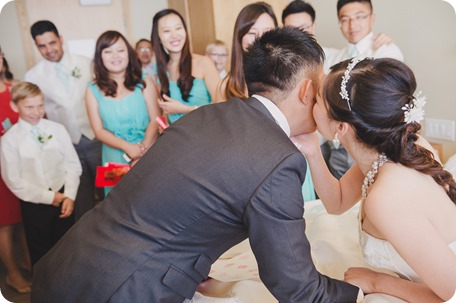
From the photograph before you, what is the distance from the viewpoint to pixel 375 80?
1061mm

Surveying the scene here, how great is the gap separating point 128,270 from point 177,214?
163 millimetres

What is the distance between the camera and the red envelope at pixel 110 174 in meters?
2.38

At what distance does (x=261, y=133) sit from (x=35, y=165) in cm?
179

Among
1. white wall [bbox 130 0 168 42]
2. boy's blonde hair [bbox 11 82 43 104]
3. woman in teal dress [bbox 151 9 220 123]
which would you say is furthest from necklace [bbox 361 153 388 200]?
white wall [bbox 130 0 168 42]

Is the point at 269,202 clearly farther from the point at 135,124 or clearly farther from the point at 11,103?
the point at 11,103

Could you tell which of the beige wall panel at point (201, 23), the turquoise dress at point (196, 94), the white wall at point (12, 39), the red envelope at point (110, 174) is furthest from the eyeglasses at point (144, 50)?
the red envelope at point (110, 174)

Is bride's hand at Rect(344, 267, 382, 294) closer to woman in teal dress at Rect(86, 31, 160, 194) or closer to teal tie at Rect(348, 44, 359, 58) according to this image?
woman in teal dress at Rect(86, 31, 160, 194)

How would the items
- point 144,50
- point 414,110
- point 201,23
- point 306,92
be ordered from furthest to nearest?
point 201,23 < point 144,50 < point 306,92 < point 414,110

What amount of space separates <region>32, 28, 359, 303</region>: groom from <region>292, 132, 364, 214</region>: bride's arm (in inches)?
15.0

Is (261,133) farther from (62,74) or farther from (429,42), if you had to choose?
(62,74)

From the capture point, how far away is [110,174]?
239cm

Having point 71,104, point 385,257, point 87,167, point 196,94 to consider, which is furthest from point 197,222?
point 71,104

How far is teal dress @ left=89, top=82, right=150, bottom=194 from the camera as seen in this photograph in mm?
2566

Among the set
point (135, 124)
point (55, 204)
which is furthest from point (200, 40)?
point (55, 204)
